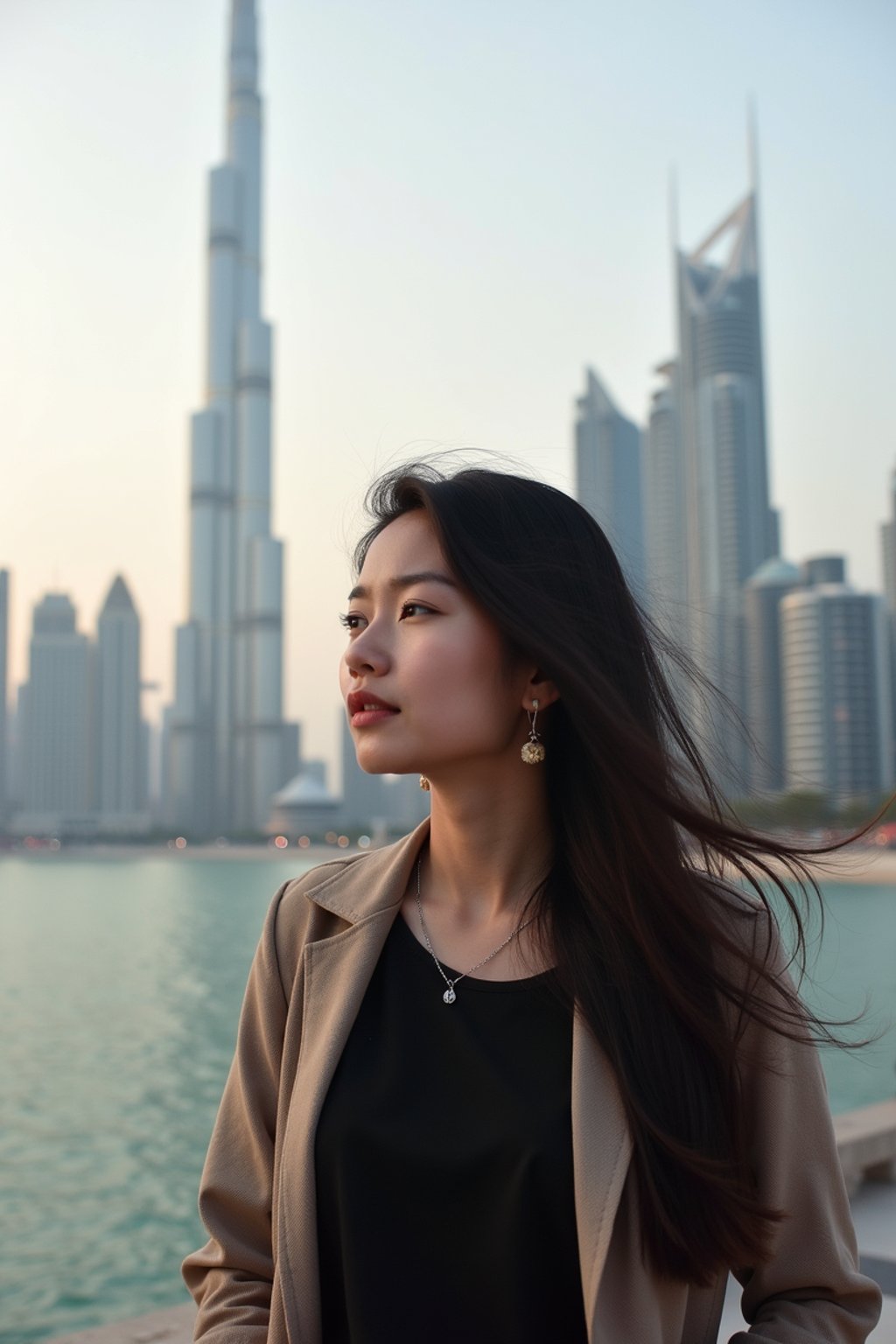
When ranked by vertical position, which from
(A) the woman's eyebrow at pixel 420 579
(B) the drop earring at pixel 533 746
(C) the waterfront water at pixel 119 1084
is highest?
(A) the woman's eyebrow at pixel 420 579

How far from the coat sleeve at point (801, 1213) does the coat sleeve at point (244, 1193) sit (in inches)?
17.7

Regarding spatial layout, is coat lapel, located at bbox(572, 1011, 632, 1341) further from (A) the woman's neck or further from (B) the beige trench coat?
(A) the woman's neck

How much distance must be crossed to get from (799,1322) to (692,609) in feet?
2.79

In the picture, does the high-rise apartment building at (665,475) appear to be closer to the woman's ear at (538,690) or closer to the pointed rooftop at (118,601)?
the pointed rooftop at (118,601)

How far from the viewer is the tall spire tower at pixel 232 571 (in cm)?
7994

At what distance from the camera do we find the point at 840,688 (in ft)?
161

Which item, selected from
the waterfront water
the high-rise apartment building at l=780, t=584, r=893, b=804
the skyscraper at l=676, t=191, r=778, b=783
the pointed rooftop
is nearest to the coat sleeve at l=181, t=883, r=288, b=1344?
the waterfront water

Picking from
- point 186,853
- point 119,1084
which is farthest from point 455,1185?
point 186,853

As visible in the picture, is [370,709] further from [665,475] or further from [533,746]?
[665,475]

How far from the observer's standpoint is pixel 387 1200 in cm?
102

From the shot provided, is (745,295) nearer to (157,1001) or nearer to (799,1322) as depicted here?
(157,1001)

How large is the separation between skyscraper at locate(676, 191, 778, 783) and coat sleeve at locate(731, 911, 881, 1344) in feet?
184

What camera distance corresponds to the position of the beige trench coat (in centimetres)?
97

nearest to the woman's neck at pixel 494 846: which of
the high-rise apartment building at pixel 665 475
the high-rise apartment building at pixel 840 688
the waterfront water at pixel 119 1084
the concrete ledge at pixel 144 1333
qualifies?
the waterfront water at pixel 119 1084
